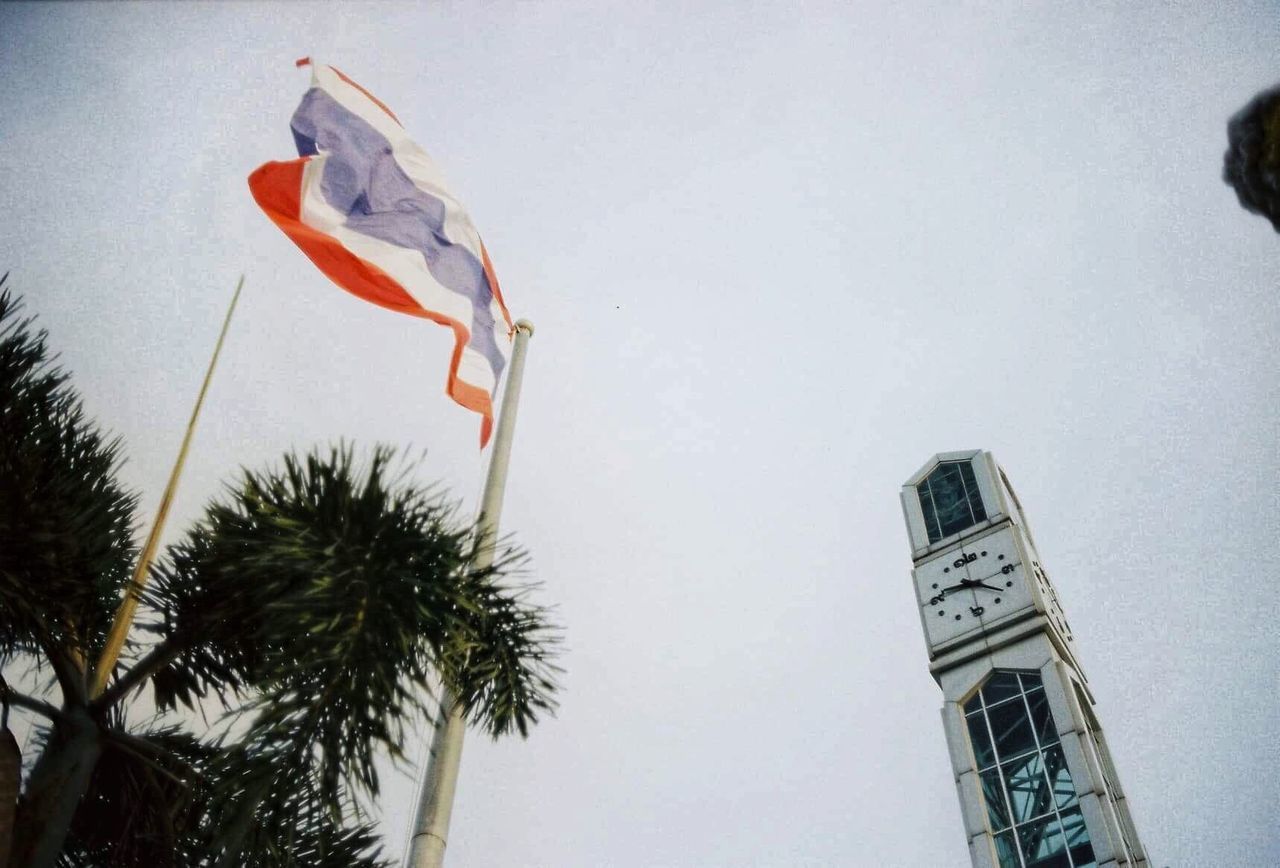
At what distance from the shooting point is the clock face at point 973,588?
125ft

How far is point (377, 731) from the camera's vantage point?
6.20m

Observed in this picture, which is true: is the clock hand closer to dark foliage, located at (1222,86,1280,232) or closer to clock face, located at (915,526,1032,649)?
clock face, located at (915,526,1032,649)

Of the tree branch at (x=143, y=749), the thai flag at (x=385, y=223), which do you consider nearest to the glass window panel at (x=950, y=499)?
the thai flag at (x=385, y=223)

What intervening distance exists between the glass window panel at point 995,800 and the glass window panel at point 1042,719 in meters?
2.03

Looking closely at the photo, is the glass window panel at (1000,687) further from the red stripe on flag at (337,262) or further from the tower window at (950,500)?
the red stripe on flag at (337,262)

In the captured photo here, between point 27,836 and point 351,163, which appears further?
point 351,163

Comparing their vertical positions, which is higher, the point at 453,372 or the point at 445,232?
the point at 445,232

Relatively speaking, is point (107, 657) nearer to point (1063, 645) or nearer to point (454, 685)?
point (454, 685)

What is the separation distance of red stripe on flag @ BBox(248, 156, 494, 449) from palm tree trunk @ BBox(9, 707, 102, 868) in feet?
17.5

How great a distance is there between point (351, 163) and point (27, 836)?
7938 mm

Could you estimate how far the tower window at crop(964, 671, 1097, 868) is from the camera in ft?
110

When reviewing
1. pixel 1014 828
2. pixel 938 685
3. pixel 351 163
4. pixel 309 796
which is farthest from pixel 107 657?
pixel 938 685

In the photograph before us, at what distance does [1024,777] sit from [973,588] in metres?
6.68

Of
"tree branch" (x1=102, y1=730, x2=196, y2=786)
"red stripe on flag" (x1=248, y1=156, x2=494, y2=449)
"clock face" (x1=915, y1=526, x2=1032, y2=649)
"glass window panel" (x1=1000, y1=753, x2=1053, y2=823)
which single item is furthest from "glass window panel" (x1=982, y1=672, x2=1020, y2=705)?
"tree branch" (x1=102, y1=730, x2=196, y2=786)
